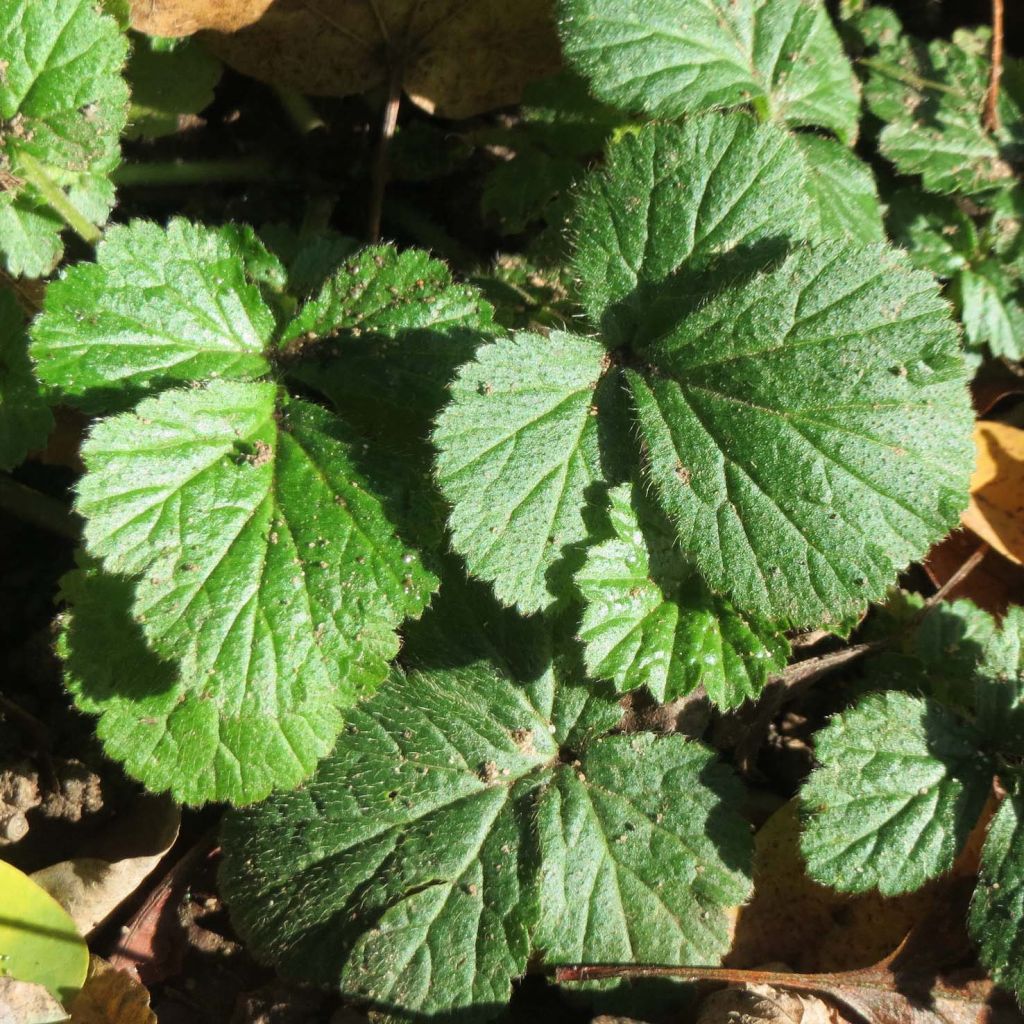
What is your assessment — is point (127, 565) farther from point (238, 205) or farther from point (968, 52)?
point (968, 52)

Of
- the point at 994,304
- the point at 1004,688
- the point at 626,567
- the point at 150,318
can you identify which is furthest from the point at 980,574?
the point at 150,318

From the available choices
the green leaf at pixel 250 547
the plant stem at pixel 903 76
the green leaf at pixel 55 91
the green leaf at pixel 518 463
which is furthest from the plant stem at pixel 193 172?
the plant stem at pixel 903 76

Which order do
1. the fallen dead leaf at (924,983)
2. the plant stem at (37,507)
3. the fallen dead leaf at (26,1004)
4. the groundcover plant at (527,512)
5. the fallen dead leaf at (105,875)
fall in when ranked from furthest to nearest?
the plant stem at (37,507) → the fallen dead leaf at (924,983) → the fallen dead leaf at (105,875) → the fallen dead leaf at (26,1004) → the groundcover plant at (527,512)

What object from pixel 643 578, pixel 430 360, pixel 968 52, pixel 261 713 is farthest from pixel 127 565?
pixel 968 52

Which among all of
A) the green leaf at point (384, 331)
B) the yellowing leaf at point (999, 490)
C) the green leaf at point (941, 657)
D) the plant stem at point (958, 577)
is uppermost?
the green leaf at point (384, 331)

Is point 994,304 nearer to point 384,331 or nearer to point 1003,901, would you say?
point 1003,901

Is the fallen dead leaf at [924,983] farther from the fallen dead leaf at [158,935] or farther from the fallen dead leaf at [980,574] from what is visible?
the fallen dead leaf at [158,935]

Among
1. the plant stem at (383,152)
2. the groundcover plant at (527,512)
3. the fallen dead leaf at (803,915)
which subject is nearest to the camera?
the groundcover plant at (527,512)
